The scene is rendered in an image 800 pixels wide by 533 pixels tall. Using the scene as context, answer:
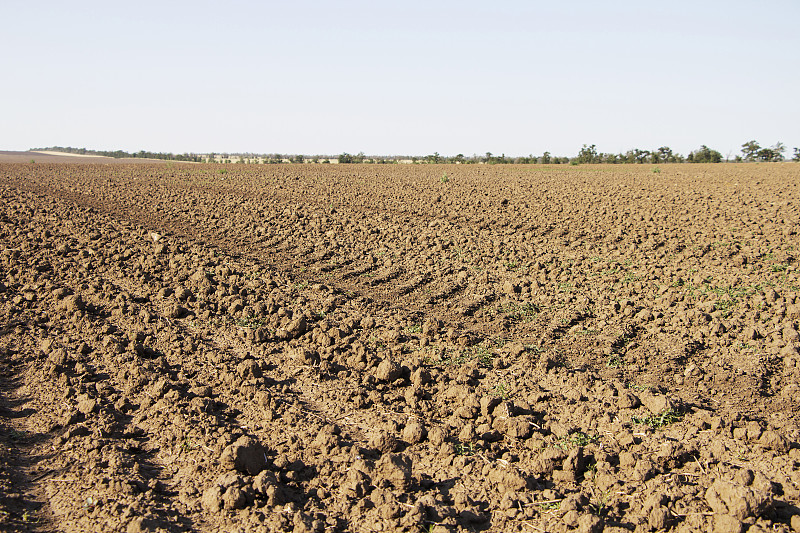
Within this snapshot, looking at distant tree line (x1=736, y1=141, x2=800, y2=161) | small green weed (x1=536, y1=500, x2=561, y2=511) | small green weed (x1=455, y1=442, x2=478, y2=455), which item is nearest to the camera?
small green weed (x1=536, y1=500, x2=561, y2=511)

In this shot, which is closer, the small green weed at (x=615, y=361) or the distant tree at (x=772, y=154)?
the small green weed at (x=615, y=361)

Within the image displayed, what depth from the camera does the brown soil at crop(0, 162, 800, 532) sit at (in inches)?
161

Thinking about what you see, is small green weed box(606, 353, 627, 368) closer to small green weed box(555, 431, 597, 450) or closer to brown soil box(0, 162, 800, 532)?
brown soil box(0, 162, 800, 532)

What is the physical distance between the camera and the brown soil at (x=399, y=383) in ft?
13.4

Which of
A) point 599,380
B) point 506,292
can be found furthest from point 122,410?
point 506,292

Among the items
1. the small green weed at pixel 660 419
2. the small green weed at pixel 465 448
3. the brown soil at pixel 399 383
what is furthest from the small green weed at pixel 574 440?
the small green weed at pixel 465 448

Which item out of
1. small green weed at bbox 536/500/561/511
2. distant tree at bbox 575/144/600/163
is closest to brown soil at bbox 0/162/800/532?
small green weed at bbox 536/500/561/511

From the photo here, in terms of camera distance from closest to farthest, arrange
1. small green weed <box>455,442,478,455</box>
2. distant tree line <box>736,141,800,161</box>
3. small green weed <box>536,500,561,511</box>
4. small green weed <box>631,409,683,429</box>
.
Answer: small green weed <box>536,500,561,511</box> < small green weed <box>455,442,478,455</box> < small green weed <box>631,409,683,429</box> < distant tree line <box>736,141,800,161</box>

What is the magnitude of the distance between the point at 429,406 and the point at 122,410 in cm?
283

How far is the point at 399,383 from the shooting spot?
6051mm

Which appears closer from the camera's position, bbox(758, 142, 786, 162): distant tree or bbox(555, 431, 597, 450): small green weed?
bbox(555, 431, 597, 450): small green weed

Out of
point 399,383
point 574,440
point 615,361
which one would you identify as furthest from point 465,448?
point 615,361

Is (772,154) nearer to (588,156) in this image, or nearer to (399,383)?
(588,156)

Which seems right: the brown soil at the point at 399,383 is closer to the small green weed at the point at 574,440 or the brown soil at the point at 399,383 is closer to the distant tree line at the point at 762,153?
the small green weed at the point at 574,440
